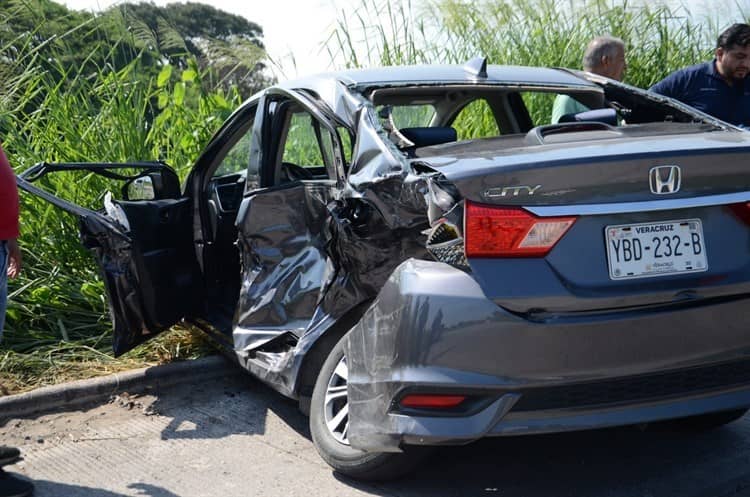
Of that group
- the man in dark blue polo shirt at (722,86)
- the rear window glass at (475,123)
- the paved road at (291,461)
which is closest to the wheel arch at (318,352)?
the paved road at (291,461)

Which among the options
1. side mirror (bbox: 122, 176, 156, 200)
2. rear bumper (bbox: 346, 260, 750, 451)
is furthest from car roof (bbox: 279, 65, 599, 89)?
rear bumper (bbox: 346, 260, 750, 451)

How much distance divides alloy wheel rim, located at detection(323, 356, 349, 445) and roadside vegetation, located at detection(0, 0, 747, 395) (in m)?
1.69

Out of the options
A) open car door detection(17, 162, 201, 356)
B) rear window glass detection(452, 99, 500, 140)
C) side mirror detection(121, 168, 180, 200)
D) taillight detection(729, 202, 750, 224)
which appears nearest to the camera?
taillight detection(729, 202, 750, 224)

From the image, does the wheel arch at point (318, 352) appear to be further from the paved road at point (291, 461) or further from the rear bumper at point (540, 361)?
the rear bumper at point (540, 361)

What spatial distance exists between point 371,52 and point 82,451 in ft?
15.8

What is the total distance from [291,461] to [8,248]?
4.37 ft

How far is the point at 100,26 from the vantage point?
20.9 ft

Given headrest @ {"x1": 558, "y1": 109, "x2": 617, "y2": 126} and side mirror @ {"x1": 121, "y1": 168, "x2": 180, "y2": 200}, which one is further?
side mirror @ {"x1": 121, "y1": 168, "x2": 180, "y2": 200}

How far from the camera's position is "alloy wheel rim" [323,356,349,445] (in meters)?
3.28

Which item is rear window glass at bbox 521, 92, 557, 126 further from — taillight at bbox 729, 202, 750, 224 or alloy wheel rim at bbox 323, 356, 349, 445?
taillight at bbox 729, 202, 750, 224

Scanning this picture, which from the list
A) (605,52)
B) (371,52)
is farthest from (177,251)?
(371,52)

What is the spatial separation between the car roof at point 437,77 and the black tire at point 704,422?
1.51 m

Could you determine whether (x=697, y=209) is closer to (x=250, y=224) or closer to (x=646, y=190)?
(x=646, y=190)

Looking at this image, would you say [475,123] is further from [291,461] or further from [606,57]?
[291,461]
